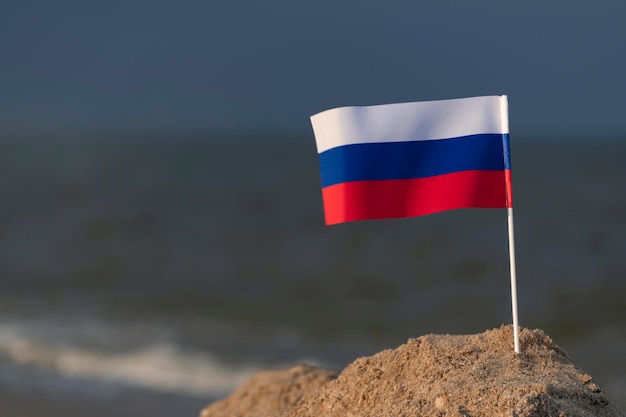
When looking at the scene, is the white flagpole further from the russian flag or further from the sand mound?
the sand mound

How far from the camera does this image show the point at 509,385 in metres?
3.99

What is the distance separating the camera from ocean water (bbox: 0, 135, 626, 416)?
9.71 meters

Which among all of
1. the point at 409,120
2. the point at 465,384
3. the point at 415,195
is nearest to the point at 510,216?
the point at 415,195

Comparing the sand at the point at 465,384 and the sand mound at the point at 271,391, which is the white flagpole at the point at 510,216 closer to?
the sand at the point at 465,384

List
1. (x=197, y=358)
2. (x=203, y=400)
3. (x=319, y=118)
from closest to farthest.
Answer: (x=319, y=118) → (x=203, y=400) → (x=197, y=358)

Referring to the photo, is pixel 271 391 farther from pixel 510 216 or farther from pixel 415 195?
pixel 510 216

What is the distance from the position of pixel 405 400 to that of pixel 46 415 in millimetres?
4747

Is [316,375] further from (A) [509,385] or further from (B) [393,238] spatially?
(B) [393,238]

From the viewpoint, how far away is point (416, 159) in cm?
462

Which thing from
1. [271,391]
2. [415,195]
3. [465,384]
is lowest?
[465,384]

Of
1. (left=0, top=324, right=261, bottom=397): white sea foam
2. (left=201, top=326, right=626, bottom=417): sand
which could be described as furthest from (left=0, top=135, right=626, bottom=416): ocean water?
(left=201, top=326, right=626, bottom=417): sand

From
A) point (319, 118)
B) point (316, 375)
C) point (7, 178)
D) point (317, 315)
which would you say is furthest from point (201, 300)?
point (7, 178)

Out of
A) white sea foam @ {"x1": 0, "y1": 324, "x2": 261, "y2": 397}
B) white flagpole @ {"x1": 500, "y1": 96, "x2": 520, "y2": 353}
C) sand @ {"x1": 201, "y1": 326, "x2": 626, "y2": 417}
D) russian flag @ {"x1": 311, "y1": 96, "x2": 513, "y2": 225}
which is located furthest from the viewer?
white sea foam @ {"x1": 0, "y1": 324, "x2": 261, "y2": 397}

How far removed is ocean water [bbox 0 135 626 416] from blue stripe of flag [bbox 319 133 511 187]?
4.35 meters
